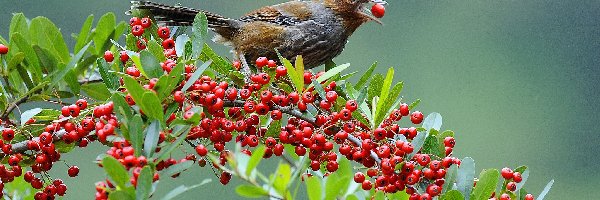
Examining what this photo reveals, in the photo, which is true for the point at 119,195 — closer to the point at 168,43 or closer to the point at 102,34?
the point at 168,43

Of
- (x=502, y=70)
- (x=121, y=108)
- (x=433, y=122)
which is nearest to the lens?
(x=121, y=108)

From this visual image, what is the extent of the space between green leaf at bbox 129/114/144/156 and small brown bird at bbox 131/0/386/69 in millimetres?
1948

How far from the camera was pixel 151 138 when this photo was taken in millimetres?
2674

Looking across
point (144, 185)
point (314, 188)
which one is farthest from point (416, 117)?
point (144, 185)

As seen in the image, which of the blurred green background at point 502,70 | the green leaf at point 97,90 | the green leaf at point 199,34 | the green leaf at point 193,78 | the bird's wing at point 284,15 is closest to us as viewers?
the green leaf at point 193,78

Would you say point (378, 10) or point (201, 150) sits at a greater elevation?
point (378, 10)

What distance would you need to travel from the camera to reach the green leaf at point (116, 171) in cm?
251

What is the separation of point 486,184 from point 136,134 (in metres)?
0.93

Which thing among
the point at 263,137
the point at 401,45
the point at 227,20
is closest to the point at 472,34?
the point at 401,45

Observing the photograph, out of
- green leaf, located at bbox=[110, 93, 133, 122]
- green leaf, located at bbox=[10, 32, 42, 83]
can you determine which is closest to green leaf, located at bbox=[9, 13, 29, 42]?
green leaf, located at bbox=[10, 32, 42, 83]

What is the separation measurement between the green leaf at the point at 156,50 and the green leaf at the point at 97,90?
0.21 meters

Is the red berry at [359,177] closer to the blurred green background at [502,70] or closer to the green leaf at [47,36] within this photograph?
the green leaf at [47,36]

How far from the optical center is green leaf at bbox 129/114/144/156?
2.66 meters

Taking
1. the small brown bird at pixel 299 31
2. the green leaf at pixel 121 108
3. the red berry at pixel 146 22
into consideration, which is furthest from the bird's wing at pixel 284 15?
the green leaf at pixel 121 108
